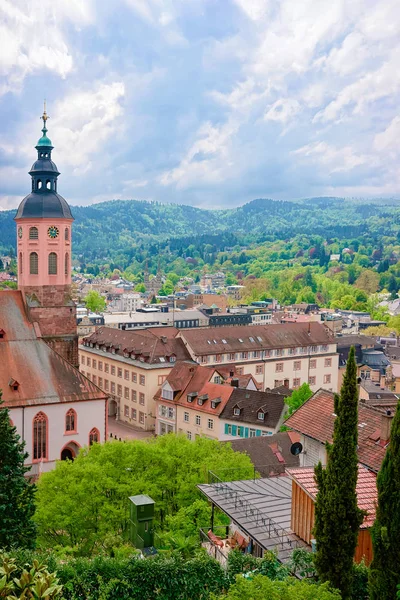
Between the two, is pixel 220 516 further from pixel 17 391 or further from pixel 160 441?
pixel 17 391

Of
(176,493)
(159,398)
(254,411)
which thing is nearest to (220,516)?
(176,493)

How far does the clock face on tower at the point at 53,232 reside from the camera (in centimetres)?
5559

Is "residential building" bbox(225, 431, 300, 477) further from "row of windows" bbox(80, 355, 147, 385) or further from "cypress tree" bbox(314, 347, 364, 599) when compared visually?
"row of windows" bbox(80, 355, 147, 385)

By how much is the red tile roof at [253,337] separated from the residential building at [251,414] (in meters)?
18.1

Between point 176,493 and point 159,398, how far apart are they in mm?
32997

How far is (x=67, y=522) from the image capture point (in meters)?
30.5

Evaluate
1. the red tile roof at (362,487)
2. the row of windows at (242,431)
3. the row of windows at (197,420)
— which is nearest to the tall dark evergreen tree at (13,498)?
the red tile roof at (362,487)

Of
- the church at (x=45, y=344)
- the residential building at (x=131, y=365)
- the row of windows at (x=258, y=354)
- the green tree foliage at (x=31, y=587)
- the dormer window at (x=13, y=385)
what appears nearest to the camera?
Answer: the green tree foliage at (x=31, y=587)

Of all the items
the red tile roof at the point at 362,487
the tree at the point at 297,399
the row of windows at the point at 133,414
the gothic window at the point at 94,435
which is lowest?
the row of windows at the point at 133,414

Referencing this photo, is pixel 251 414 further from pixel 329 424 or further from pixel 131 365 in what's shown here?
pixel 329 424

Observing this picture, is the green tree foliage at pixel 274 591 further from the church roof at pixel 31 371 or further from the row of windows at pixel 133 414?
Answer: the row of windows at pixel 133 414

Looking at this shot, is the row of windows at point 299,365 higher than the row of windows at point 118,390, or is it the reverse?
the row of windows at point 299,365

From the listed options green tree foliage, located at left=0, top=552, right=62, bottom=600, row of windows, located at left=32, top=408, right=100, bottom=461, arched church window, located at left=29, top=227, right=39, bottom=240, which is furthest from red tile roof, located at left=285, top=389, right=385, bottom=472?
arched church window, located at left=29, top=227, right=39, bottom=240

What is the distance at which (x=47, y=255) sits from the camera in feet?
183
